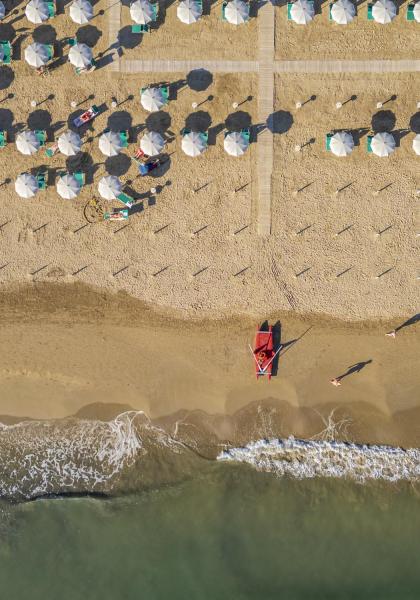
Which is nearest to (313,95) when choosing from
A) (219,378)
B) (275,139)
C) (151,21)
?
(275,139)

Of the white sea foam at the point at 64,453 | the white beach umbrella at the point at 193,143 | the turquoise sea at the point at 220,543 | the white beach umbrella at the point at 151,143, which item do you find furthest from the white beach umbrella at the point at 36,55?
the turquoise sea at the point at 220,543

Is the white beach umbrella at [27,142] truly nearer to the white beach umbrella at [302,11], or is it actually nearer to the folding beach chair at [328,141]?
the white beach umbrella at [302,11]

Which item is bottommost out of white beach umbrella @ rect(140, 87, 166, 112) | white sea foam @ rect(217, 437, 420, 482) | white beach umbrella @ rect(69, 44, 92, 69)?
white sea foam @ rect(217, 437, 420, 482)

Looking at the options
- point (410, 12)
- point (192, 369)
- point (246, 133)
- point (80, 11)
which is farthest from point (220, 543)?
point (410, 12)

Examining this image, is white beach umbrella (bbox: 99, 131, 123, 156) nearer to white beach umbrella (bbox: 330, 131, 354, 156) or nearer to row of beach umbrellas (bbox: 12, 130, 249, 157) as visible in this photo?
row of beach umbrellas (bbox: 12, 130, 249, 157)

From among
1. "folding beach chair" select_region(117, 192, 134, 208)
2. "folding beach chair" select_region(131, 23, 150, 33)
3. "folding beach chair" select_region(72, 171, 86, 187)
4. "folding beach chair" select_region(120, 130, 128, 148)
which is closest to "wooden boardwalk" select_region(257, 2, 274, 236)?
"folding beach chair" select_region(131, 23, 150, 33)

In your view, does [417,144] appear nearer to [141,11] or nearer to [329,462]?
[141,11]

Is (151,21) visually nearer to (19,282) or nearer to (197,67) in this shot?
(197,67)
